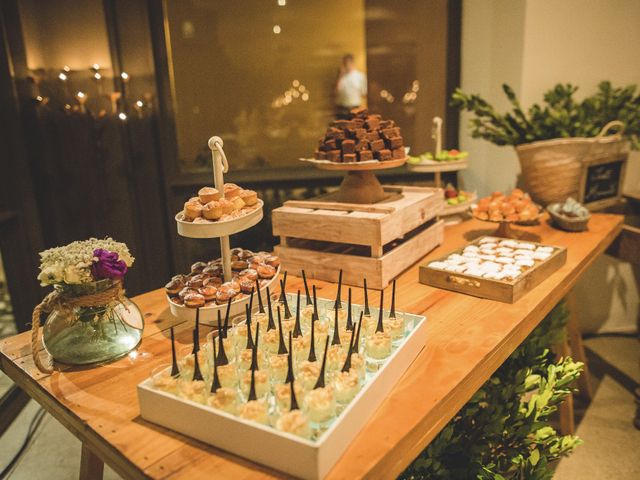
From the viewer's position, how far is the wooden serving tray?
71.7 inches

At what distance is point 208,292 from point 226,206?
0.26 meters

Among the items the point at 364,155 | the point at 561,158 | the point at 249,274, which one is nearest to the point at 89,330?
the point at 249,274

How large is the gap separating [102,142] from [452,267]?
219 cm

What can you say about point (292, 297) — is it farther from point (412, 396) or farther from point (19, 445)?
point (19, 445)

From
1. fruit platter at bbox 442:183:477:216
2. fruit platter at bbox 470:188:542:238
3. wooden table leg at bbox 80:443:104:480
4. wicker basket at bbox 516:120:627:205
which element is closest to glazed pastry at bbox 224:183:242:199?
wooden table leg at bbox 80:443:104:480

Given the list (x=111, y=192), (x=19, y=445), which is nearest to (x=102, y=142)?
(x=111, y=192)

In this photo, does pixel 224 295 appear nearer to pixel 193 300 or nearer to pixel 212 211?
pixel 193 300

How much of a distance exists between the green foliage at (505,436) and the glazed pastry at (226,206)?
3.35ft

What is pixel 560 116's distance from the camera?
8.98ft

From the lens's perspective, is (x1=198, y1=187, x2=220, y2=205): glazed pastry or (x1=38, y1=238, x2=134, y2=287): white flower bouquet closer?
(x1=38, y1=238, x2=134, y2=287): white flower bouquet

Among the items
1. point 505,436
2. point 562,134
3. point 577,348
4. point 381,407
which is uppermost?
point 562,134

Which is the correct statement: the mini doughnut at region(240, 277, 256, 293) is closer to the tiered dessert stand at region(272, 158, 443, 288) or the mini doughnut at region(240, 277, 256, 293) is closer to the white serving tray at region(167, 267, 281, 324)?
the white serving tray at region(167, 267, 281, 324)

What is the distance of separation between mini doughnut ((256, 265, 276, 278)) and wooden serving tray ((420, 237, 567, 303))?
595 millimetres

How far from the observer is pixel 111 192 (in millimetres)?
3186
